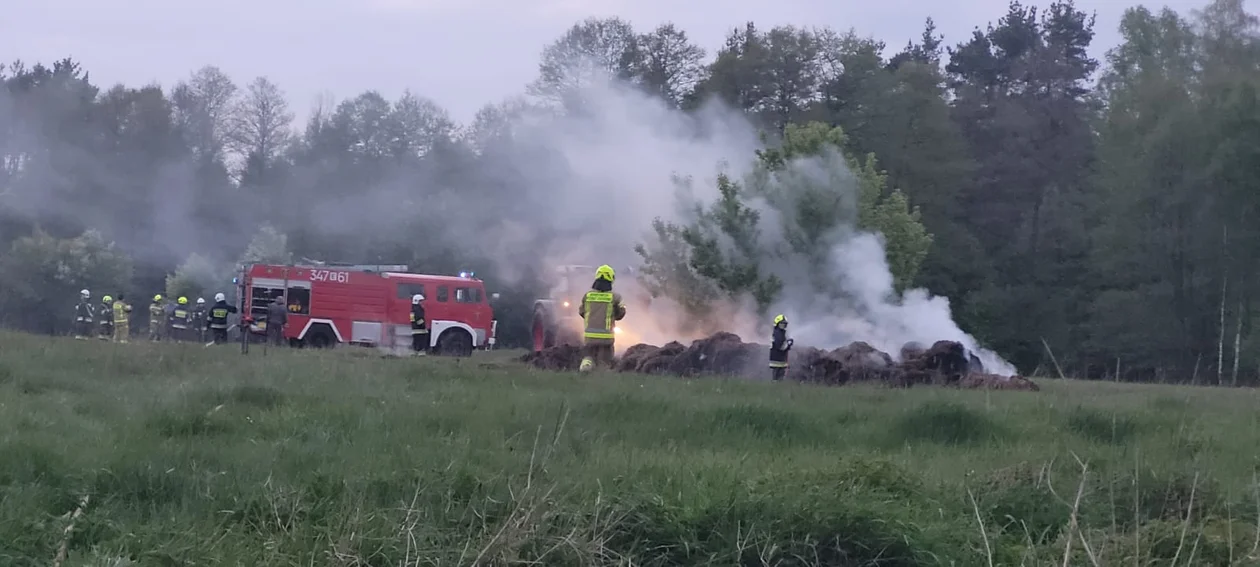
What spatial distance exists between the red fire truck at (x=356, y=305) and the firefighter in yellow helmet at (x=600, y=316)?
13719 millimetres

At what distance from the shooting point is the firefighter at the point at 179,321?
29.8m

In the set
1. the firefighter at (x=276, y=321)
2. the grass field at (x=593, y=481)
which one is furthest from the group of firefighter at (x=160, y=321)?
the grass field at (x=593, y=481)

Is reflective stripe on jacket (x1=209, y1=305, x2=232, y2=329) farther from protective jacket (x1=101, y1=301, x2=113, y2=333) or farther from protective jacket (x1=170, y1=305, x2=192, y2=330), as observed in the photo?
protective jacket (x1=101, y1=301, x2=113, y2=333)

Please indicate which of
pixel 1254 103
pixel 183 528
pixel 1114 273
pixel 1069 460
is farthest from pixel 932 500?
pixel 1114 273

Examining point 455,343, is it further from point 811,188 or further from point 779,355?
point 779,355

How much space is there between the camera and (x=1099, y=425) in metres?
11.5

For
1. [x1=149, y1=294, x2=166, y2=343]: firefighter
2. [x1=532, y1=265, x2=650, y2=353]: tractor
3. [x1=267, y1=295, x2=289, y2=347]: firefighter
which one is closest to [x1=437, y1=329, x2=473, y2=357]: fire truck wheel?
[x1=532, y1=265, x2=650, y2=353]: tractor

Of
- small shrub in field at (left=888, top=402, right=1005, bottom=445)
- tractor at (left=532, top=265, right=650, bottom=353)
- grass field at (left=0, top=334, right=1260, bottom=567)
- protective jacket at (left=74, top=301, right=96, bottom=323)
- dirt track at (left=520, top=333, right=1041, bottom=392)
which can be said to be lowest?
grass field at (left=0, top=334, right=1260, bottom=567)

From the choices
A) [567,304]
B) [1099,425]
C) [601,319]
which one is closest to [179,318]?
[567,304]

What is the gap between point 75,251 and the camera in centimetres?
4534

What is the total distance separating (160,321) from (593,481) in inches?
1026

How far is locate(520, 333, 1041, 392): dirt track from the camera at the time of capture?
19766 mm

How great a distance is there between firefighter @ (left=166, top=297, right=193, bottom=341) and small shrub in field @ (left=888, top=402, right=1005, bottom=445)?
73.9ft

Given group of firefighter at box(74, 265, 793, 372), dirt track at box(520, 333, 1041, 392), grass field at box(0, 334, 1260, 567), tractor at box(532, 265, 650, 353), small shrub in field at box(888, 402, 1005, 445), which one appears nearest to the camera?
grass field at box(0, 334, 1260, 567)
